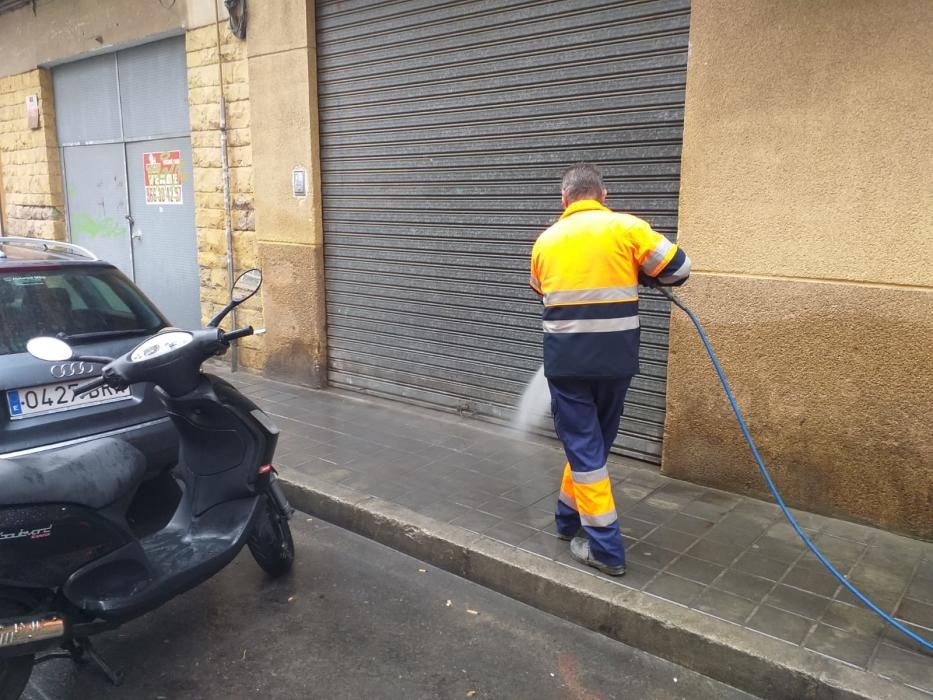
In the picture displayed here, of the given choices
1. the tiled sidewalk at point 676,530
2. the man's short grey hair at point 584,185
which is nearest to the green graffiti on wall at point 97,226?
the tiled sidewalk at point 676,530

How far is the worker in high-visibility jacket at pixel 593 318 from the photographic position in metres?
3.45

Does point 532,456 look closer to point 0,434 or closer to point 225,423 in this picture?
point 225,423

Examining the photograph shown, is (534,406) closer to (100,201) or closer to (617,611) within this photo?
(617,611)

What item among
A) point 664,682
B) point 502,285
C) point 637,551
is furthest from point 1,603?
point 502,285

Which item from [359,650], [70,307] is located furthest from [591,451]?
[70,307]

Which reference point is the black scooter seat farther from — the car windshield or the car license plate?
the car windshield

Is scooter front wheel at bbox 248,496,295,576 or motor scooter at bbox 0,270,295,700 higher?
motor scooter at bbox 0,270,295,700

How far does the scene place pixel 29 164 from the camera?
10.7 m

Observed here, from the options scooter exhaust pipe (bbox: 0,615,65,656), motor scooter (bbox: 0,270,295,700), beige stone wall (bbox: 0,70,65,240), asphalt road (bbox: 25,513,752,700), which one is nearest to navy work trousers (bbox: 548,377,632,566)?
asphalt road (bbox: 25,513,752,700)

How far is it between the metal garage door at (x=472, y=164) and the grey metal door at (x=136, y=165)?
2476 mm

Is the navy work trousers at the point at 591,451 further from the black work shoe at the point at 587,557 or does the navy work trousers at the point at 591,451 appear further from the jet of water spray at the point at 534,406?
the jet of water spray at the point at 534,406

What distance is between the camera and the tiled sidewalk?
10.5 ft

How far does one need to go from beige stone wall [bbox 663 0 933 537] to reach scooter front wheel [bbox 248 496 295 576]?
8.28 ft

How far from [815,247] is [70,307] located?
400 cm
